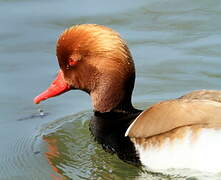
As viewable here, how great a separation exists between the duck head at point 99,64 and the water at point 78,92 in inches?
16.8

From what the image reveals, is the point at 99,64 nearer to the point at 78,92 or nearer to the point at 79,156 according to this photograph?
the point at 79,156

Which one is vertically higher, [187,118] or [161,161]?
[187,118]

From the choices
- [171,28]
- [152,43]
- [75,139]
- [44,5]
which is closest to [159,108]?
[75,139]

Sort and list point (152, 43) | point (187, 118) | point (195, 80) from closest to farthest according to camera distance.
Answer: point (187, 118), point (195, 80), point (152, 43)

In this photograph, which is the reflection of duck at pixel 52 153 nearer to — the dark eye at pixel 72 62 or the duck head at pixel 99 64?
the duck head at pixel 99 64

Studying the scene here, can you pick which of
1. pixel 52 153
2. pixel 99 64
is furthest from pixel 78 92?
pixel 99 64

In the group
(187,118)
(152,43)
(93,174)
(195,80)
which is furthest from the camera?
(152,43)

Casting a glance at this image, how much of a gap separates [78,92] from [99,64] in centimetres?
135

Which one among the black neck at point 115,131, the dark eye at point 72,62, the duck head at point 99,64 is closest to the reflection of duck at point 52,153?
the black neck at point 115,131

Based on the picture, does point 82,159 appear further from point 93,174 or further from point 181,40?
point 181,40

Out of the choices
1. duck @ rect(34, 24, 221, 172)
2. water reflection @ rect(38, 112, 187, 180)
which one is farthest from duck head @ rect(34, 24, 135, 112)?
water reflection @ rect(38, 112, 187, 180)

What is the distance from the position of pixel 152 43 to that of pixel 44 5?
5.85 feet

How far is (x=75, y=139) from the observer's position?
577 centimetres

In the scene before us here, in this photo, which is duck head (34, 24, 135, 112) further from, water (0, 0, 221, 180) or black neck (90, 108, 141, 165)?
water (0, 0, 221, 180)
